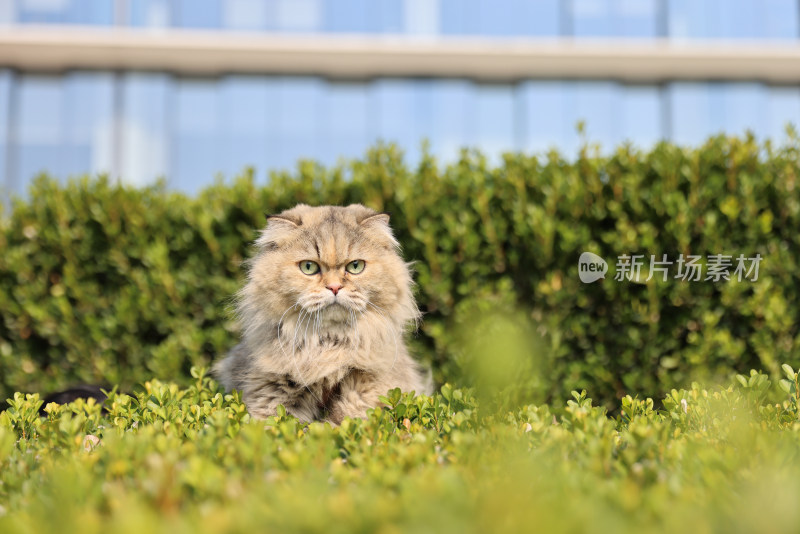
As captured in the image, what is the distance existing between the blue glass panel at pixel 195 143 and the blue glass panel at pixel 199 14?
129 centimetres

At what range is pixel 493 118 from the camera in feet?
34.3

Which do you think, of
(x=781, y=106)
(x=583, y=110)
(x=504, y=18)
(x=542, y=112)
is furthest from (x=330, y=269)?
(x=781, y=106)

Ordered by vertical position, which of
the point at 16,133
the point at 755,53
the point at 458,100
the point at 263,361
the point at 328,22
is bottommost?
the point at 263,361

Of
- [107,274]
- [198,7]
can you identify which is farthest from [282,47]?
[107,274]

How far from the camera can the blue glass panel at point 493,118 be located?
10250 mm

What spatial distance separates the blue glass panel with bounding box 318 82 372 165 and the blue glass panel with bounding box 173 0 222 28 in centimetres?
234

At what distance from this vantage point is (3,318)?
507 centimetres

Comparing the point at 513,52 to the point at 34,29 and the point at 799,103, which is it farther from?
the point at 34,29

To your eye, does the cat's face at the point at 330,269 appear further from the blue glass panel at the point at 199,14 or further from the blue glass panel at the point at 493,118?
the blue glass panel at the point at 199,14

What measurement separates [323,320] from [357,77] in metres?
8.49

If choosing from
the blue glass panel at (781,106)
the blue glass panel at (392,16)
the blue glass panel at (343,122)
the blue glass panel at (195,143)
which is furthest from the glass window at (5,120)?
the blue glass panel at (781,106)

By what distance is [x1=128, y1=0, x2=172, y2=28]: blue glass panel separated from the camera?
1015cm

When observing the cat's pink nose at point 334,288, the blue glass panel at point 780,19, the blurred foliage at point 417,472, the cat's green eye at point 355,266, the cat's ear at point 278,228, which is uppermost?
the blue glass panel at point 780,19

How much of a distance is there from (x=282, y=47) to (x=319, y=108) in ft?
3.94
